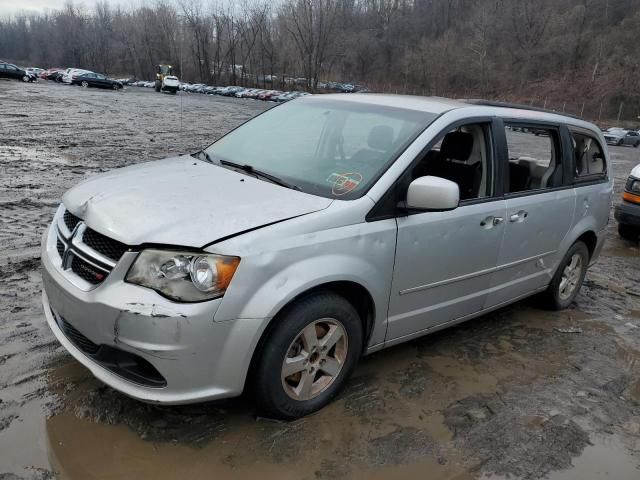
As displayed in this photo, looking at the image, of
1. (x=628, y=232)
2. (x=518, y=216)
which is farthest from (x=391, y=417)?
(x=628, y=232)

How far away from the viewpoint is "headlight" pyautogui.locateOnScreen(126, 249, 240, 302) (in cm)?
251

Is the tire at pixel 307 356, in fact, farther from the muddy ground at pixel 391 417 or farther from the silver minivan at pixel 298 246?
the muddy ground at pixel 391 417

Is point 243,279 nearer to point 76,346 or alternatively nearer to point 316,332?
point 316,332

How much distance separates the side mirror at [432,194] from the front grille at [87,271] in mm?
1713

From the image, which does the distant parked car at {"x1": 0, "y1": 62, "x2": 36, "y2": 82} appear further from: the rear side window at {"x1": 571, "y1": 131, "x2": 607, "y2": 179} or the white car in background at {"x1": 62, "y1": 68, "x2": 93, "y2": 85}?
the rear side window at {"x1": 571, "y1": 131, "x2": 607, "y2": 179}

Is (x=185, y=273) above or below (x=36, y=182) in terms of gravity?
above

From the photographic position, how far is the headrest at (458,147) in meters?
3.96

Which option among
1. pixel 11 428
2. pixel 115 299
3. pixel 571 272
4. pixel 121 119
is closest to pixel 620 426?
pixel 571 272

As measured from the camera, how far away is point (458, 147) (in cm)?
405

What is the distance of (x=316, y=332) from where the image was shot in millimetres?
2963

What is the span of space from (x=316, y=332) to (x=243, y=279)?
634 mm

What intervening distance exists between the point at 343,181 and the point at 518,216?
5.08 ft

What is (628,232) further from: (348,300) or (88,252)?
(88,252)

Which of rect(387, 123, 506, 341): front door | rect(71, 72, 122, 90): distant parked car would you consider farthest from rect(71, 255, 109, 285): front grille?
rect(71, 72, 122, 90): distant parked car
